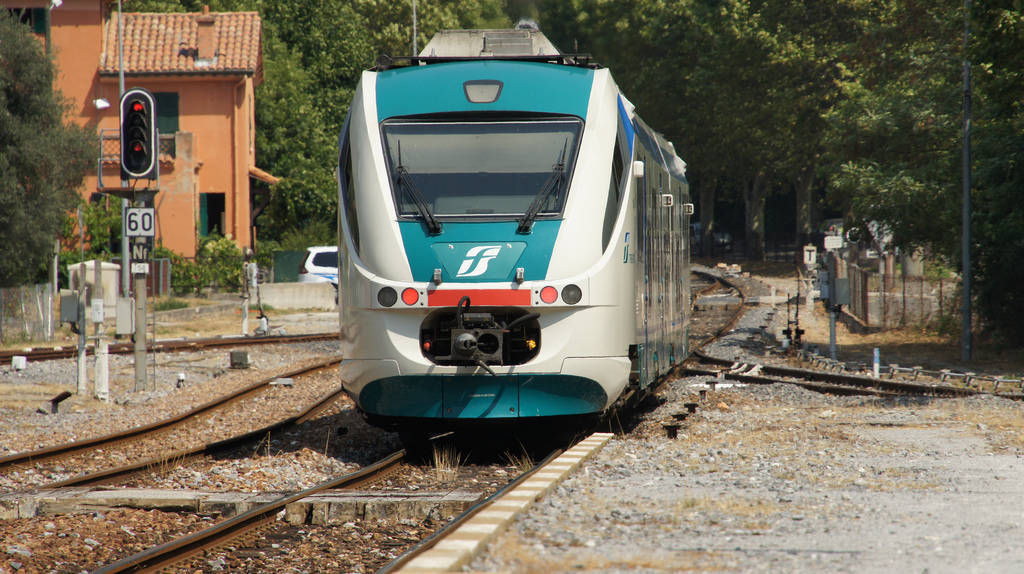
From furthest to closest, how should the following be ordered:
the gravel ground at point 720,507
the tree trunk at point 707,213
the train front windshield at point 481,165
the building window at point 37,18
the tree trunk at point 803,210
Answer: the tree trunk at point 707,213, the tree trunk at point 803,210, the building window at point 37,18, the train front windshield at point 481,165, the gravel ground at point 720,507

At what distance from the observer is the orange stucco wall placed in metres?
41.7

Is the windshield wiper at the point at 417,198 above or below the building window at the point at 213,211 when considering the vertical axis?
below

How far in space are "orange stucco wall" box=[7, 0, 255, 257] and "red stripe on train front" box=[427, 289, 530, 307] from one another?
3315 centimetres

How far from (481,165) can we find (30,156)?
22.5m

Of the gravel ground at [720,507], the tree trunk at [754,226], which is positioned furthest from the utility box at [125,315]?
the tree trunk at [754,226]

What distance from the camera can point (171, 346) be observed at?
25656 millimetres

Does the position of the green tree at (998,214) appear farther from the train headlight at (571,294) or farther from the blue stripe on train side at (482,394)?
the blue stripe on train side at (482,394)

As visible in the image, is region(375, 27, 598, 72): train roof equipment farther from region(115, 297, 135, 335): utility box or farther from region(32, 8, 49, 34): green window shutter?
region(32, 8, 49, 34): green window shutter

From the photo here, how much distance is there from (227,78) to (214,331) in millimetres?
15033

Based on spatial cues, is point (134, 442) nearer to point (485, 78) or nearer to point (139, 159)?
point (485, 78)

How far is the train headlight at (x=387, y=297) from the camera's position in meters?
10.3

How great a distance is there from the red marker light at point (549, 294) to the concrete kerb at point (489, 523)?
50.1 inches

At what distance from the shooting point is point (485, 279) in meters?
10.2

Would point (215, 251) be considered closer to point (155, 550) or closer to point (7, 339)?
point (7, 339)
